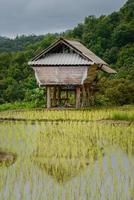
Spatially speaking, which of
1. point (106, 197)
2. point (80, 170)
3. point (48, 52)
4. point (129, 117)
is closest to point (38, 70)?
point (48, 52)

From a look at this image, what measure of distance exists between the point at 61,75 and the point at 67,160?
545 inches

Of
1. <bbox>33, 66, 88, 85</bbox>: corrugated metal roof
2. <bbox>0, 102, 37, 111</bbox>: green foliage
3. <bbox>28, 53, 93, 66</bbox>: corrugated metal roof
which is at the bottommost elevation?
<bbox>0, 102, 37, 111</bbox>: green foliage

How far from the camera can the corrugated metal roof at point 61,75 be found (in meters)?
23.3

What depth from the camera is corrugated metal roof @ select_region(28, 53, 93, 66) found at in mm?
23247

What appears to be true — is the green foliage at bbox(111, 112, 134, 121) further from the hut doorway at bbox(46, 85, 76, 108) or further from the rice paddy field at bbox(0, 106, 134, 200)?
the hut doorway at bbox(46, 85, 76, 108)

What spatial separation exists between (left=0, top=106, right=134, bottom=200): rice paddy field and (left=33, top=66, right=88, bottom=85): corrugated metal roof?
305 inches

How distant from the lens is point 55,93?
2567 centimetres

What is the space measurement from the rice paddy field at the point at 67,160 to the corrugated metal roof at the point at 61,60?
25.7ft

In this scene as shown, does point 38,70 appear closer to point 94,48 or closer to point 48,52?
point 48,52

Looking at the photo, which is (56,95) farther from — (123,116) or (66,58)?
(123,116)

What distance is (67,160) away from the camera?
998cm

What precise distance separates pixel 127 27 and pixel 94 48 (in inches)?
107

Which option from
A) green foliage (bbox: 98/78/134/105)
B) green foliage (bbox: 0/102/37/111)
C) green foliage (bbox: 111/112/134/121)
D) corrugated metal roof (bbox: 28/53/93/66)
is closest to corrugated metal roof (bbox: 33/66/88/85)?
corrugated metal roof (bbox: 28/53/93/66)

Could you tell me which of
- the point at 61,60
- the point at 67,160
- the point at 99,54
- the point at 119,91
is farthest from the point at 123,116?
the point at 99,54
